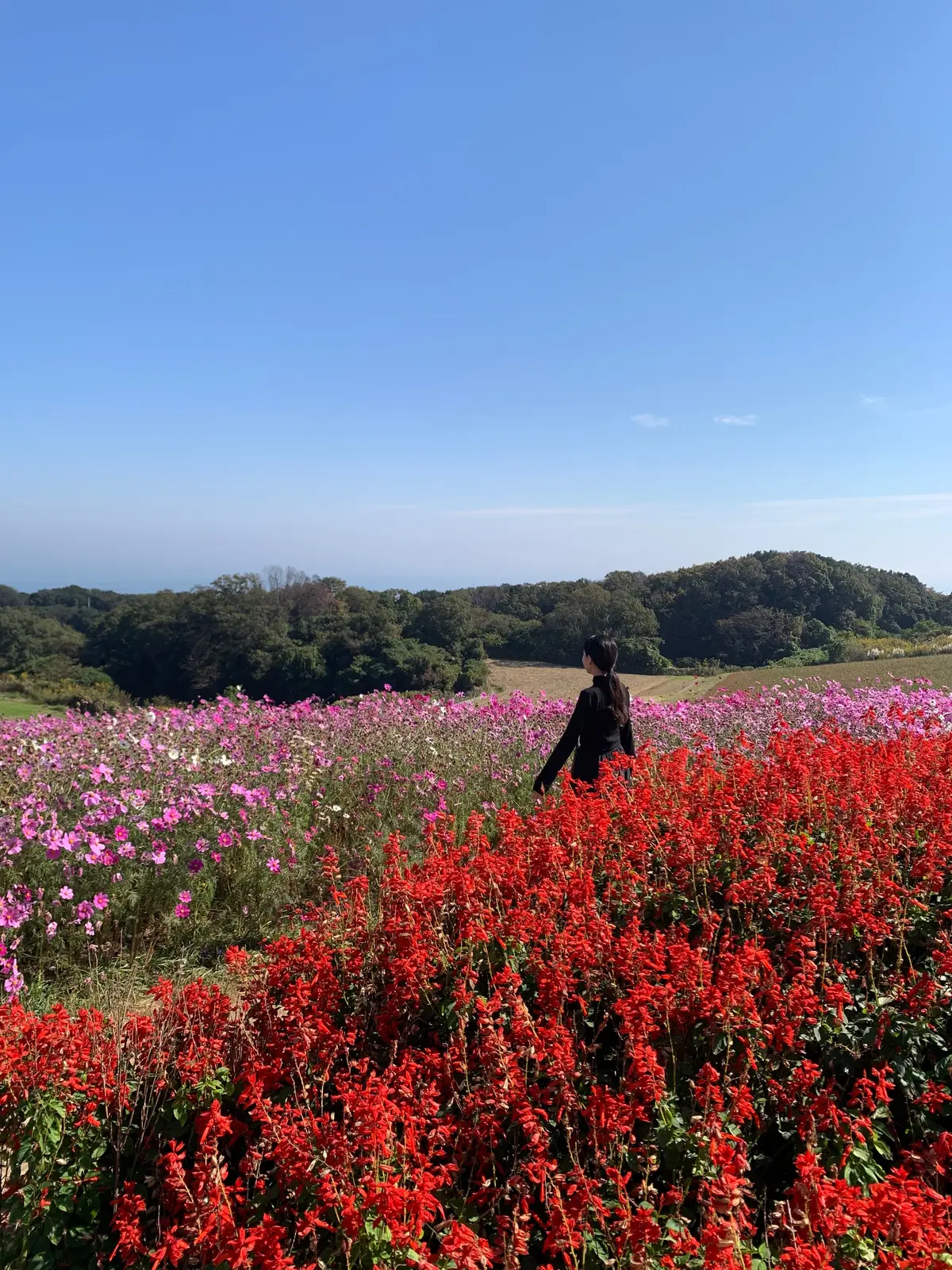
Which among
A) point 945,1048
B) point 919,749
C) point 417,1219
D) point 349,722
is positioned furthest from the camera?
point 349,722

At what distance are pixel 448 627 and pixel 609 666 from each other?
25830 mm

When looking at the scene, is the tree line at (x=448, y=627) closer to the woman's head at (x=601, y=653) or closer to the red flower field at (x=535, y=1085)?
the woman's head at (x=601, y=653)

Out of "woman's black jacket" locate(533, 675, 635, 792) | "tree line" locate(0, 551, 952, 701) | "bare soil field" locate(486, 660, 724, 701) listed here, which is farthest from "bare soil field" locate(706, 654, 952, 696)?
"tree line" locate(0, 551, 952, 701)

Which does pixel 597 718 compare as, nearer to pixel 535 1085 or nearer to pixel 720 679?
pixel 535 1085

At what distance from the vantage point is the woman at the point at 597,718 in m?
4.91

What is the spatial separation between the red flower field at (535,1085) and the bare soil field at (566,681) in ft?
40.8

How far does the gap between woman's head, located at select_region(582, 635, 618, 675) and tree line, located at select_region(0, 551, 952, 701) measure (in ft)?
58.6

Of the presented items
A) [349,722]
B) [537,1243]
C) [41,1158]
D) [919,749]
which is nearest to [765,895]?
[537,1243]

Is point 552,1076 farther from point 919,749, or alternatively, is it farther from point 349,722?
point 349,722

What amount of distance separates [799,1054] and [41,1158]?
2.15 m

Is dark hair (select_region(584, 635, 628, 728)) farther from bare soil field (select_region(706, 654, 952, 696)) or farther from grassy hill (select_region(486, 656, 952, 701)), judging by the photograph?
bare soil field (select_region(706, 654, 952, 696))

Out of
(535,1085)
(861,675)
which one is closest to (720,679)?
(861,675)

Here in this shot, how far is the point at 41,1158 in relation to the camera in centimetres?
202

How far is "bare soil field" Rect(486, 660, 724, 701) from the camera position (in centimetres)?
1683
